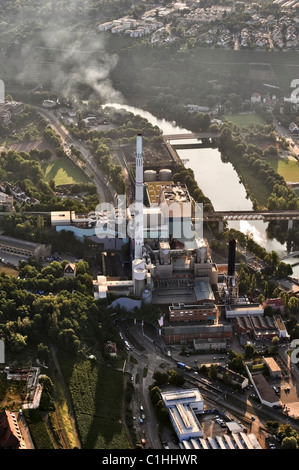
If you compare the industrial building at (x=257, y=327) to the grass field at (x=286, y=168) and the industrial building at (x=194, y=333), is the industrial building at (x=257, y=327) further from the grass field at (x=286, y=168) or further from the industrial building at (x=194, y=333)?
the grass field at (x=286, y=168)

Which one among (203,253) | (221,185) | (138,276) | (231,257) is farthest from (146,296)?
(221,185)

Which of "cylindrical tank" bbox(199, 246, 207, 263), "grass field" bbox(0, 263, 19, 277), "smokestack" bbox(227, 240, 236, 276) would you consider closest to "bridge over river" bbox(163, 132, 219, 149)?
"cylindrical tank" bbox(199, 246, 207, 263)

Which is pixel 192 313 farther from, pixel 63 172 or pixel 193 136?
pixel 193 136

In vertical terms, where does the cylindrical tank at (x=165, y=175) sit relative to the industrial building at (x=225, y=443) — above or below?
above

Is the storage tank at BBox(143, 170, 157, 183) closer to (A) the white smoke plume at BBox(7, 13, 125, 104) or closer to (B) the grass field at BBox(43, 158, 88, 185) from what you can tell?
(B) the grass field at BBox(43, 158, 88, 185)

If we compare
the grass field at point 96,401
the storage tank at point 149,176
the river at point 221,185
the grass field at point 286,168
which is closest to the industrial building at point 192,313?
the grass field at point 96,401
